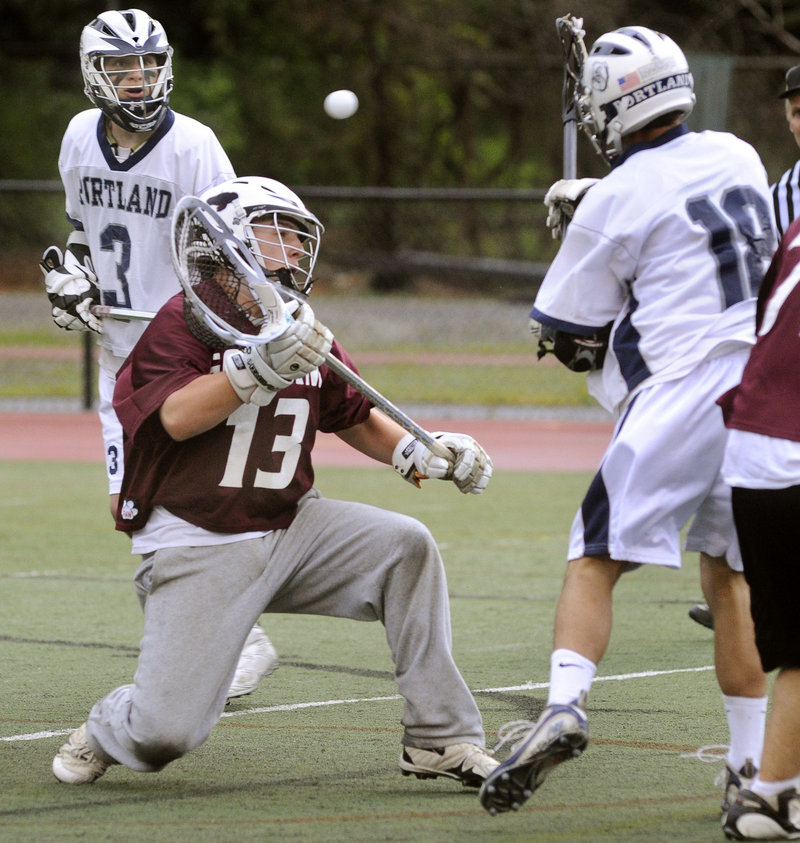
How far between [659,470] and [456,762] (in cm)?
100

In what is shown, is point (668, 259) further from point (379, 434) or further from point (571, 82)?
point (571, 82)

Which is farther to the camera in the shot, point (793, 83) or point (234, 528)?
point (793, 83)

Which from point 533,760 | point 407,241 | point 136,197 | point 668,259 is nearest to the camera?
point 533,760

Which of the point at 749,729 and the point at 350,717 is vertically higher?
the point at 749,729

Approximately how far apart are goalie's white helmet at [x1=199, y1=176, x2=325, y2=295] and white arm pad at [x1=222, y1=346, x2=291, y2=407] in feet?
1.20

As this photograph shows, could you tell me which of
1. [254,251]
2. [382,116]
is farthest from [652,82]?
[382,116]

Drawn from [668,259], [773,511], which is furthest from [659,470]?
[668,259]

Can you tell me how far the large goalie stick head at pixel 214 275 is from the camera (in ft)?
13.6

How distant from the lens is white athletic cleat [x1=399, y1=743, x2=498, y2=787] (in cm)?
424

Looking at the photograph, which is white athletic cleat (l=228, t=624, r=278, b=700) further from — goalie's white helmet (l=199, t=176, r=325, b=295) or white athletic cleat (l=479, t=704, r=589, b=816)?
white athletic cleat (l=479, t=704, r=589, b=816)

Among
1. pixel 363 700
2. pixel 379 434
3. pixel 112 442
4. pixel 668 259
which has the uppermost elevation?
pixel 668 259

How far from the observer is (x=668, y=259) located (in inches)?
157

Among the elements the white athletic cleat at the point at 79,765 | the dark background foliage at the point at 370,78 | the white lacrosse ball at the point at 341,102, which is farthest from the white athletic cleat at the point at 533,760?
the dark background foliage at the point at 370,78

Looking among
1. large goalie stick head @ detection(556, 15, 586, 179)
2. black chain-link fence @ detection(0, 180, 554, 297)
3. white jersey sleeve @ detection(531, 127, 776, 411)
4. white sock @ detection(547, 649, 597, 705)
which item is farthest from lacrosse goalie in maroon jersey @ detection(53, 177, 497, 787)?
black chain-link fence @ detection(0, 180, 554, 297)
